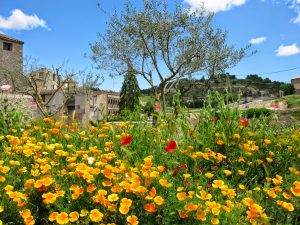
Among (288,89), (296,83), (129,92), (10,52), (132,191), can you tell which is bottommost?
(132,191)

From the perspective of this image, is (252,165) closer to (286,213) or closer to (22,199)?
(286,213)

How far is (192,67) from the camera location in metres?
20.4

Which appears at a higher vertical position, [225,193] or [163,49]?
[163,49]

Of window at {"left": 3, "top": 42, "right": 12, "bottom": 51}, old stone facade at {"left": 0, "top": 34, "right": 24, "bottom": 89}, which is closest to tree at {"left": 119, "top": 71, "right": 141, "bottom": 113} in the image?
old stone facade at {"left": 0, "top": 34, "right": 24, "bottom": 89}

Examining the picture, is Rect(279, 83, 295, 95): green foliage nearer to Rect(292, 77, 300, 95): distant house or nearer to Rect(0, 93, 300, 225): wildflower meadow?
Rect(292, 77, 300, 95): distant house

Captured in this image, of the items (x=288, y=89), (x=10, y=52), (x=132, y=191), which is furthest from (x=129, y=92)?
(x=132, y=191)

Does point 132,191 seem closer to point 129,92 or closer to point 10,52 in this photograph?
point 10,52

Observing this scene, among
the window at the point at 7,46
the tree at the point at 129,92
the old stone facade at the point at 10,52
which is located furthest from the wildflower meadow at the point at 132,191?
the tree at the point at 129,92

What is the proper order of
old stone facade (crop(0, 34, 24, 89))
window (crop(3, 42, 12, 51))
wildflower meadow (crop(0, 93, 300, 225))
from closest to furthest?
wildflower meadow (crop(0, 93, 300, 225)), old stone facade (crop(0, 34, 24, 89)), window (crop(3, 42, 12, 51))

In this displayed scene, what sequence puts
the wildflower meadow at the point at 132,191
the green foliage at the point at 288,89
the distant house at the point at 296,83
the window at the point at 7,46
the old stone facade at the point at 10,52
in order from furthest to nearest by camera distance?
1. the green foliage at the point at 288,89
2. the distant house at the point at 296,83
3. the window at the point at 7,46
4. the old stone facade at the point at 10,52
5. the wildflower meadow at the point at 132,191

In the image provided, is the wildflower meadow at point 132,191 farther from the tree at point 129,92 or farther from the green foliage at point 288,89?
the green foliage at point 288,89

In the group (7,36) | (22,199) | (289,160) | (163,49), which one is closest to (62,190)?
(22,199)

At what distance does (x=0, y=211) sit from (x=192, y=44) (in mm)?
18884

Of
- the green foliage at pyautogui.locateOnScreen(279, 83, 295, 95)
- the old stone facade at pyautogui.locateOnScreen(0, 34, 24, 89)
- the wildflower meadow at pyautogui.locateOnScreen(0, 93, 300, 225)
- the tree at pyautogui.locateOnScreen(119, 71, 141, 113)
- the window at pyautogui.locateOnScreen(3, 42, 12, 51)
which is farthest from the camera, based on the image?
the green foliage at pyautogui.locateOnScreen(279, 83, 295, 95)
